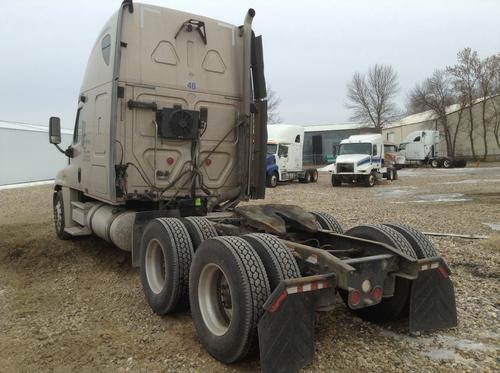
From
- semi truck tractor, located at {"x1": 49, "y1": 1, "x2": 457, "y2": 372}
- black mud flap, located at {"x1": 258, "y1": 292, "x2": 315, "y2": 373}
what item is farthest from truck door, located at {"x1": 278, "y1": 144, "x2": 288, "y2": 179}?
black mud flap, located at {"x1": 258, "y1": 292, "x2": 315, "y2": 373}

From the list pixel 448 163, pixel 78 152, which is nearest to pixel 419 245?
pixel 78 152

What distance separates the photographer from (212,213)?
604cm

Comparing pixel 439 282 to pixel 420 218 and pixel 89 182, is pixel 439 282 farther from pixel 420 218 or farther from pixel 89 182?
pixel 420 218

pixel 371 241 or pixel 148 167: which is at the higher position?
pixel 148 167

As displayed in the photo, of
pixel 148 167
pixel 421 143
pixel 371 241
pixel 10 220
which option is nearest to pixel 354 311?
pixel 371 241

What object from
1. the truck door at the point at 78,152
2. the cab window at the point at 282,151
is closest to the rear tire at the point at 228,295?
the truck door at the point at 78,152

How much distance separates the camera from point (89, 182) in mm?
6867

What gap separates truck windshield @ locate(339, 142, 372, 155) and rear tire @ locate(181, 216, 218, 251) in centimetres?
2085

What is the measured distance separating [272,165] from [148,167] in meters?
17.5

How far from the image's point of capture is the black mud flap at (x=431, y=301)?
12.1ft

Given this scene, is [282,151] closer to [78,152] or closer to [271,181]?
[271,181]

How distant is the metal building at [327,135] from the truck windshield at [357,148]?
101 ft

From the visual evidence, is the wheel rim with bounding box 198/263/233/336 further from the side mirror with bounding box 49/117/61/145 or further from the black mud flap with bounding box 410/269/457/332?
the side mirror with bounding box 49/117/61/145

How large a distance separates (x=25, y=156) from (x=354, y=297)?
2886 cm
